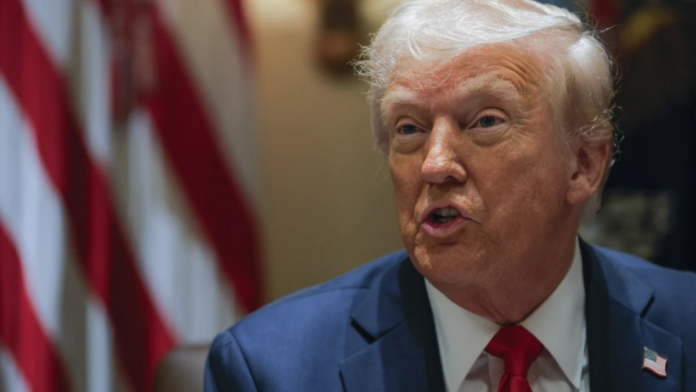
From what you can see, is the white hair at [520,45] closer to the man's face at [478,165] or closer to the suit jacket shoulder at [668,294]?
the man's face at [478,165]

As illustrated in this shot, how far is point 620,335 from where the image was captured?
1.55 meters

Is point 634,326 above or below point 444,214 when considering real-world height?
below

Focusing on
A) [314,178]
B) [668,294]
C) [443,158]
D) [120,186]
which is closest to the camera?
[443,158]

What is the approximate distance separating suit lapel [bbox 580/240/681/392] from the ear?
210 millimetres

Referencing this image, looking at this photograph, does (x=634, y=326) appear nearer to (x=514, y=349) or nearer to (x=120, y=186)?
(x=514, y=349)

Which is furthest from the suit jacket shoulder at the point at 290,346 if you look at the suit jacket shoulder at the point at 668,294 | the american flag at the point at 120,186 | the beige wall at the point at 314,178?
the beige wall at the point at 314,178

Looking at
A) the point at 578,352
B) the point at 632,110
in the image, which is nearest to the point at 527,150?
the point at 578,352

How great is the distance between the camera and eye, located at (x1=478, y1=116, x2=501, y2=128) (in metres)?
1.36

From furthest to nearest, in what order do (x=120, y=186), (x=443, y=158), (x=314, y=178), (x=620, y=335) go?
(x=314, y=178), (x=120, y=186), (x=620, y=335), (x=443, y=158)

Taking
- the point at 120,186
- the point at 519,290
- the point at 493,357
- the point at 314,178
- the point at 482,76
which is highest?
the point at 482,76

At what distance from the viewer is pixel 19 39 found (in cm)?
207

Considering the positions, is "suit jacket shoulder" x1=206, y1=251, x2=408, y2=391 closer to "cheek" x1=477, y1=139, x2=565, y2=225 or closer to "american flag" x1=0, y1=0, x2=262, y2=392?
"cheek" x1=477, y1=139, x2=565, y2=225

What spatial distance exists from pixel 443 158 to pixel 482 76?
17 cm

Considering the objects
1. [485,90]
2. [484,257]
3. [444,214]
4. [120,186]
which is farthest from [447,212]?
[120,186]
